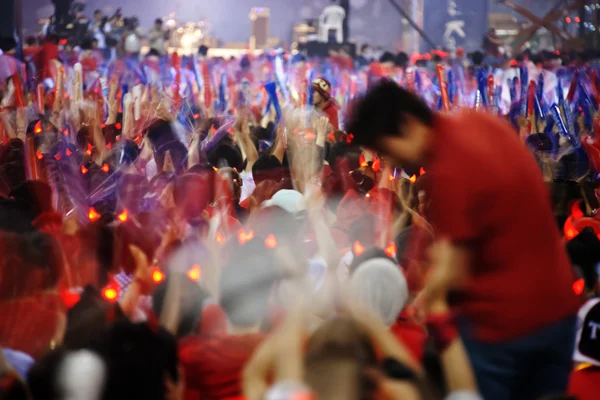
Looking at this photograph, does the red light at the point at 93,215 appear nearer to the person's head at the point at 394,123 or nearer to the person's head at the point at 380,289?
the person's head at the point at 380,289

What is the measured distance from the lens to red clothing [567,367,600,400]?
109 inches

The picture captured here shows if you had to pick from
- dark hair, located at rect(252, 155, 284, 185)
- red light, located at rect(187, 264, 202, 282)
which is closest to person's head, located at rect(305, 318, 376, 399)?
red light, located at rect(187, 264, 202, 282)

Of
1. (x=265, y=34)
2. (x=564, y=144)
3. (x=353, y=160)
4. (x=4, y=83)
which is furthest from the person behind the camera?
(x=265, y=34)

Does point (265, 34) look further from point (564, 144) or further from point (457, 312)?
point (457, 312)

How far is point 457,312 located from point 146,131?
3.80 meters

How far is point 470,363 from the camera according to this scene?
6.78 feet

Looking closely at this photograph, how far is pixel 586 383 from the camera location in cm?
283

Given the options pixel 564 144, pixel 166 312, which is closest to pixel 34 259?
pixel 166 312

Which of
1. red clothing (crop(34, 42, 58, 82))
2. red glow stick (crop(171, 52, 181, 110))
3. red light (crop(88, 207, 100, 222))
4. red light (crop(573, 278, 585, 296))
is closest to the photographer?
red light (crop(573, 278, 585, 296))

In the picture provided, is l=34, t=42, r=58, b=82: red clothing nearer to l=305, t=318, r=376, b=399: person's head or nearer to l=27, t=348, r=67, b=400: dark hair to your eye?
l=27, t=348, r=67, b=400: dark hair

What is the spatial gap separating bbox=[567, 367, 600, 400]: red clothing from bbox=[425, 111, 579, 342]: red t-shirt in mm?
849

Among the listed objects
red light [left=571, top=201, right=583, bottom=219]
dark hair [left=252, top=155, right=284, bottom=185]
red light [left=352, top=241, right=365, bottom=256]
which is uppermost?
red light [left=352, top=241, right=365, bottom=256]

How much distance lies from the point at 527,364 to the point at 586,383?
0.92 metres

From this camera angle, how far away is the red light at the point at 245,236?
Result: 3.05 meters
